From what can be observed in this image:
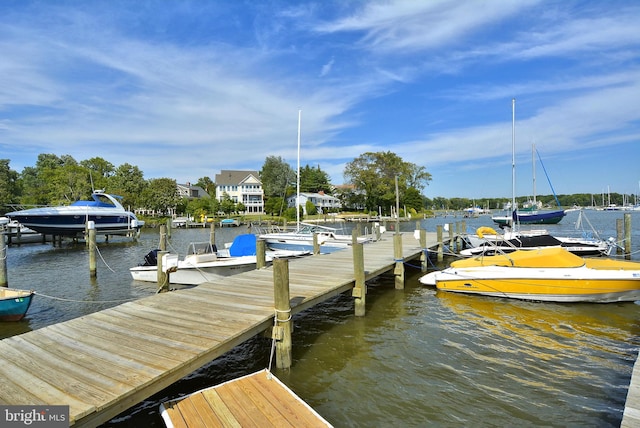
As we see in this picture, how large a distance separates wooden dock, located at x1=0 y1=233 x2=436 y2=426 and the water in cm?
123

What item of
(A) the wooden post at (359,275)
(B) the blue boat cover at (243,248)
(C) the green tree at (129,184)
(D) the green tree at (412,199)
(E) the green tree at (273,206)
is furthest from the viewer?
(D) the green tree at (412,199)

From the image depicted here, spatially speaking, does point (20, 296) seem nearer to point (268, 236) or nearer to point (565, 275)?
point (268, 236)

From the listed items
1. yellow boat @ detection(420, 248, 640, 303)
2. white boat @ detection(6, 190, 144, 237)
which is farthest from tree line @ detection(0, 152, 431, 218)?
yellow boat @ detection(420, 248, 640, 303)

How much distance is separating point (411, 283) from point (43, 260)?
22840 mm

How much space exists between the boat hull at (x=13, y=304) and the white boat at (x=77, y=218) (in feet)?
71.1

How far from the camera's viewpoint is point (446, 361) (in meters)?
6.77

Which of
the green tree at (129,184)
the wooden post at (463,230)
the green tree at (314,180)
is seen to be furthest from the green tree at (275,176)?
the wooden post at (463,230)

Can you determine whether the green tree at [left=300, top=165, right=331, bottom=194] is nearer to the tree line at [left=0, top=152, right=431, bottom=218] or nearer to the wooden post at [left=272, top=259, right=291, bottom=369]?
the tree line at [left=0, top=152, right=431, bottom=218]

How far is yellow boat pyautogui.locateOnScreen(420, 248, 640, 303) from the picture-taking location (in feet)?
32.8

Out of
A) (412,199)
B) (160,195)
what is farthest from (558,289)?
(412,199)

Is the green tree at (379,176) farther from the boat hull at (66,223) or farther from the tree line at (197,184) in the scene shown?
the boat hull at (66,223)

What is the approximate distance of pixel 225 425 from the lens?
3955mm

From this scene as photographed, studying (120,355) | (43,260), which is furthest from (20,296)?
(43,260)

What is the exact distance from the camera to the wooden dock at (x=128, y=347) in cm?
368
